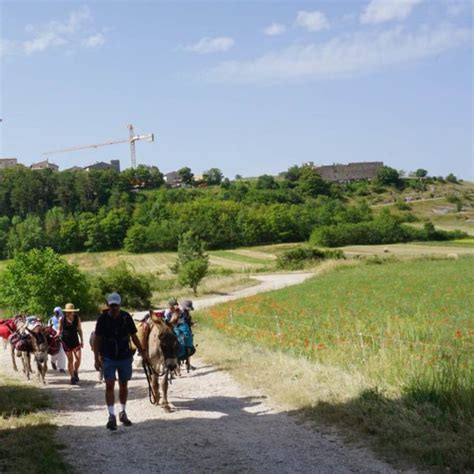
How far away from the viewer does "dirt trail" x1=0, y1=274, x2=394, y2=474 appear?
828 cm

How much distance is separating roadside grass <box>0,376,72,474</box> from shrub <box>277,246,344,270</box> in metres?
62.9

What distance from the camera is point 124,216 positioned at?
109062mm

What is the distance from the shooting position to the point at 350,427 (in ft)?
31.8

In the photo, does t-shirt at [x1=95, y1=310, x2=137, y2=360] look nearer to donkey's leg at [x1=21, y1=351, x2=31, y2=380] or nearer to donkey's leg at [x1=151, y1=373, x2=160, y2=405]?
donkey's leg at [x1=151, y1=373, x2=160, y2=405]

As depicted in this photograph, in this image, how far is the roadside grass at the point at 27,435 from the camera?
26.9ft

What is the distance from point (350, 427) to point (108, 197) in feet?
406

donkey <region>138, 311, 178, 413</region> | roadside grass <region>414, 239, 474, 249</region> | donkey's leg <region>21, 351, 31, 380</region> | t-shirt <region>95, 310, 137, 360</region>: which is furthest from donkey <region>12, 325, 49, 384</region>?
roadside grass <region>414, 239, 474, 249</region>

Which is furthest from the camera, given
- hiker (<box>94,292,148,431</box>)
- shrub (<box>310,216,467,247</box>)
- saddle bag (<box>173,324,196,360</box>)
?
shrub (<box>310,216,467,247</box>)

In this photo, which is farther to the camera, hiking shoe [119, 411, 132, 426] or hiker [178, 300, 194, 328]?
hiker [178, 300, 194, 328]

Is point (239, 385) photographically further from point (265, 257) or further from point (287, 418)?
point (265, 257)

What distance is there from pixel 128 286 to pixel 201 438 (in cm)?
3779

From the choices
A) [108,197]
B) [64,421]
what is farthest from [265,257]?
[64,421]

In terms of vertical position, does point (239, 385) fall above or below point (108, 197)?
below

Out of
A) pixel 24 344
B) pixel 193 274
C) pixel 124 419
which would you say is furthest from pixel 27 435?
pixel 193 274
